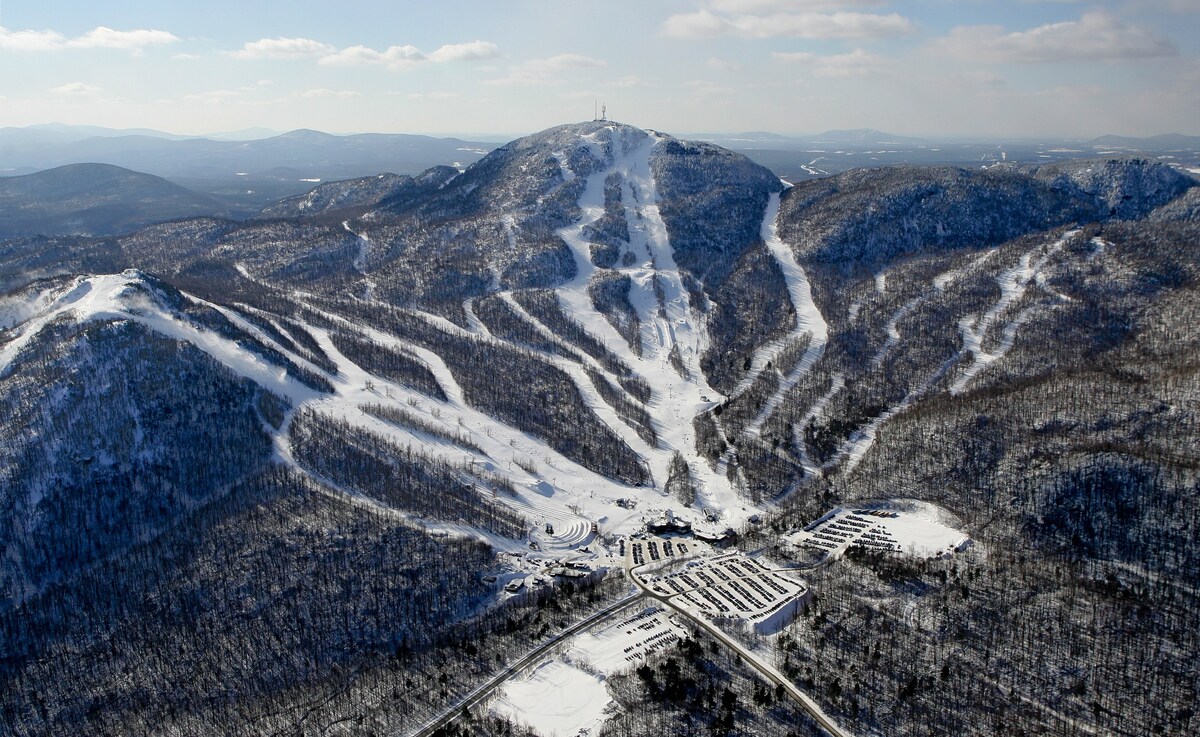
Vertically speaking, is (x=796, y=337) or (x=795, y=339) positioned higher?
(x=796, y=337)

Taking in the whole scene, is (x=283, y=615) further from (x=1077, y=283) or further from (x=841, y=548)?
(x=1077, y=283)

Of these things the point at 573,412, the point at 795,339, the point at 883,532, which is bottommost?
the point at 883,532

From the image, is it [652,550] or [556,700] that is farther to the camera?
[652,550]

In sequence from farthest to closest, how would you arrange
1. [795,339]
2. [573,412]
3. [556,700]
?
[795,339] < [573,412] < [556,700]

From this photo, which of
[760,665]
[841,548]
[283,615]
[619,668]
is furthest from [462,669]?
[841,548]

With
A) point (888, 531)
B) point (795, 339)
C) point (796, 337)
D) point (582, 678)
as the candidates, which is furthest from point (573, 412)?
point (582, 678)

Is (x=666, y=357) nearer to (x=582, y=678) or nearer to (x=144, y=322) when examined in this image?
(x=144, y=322)

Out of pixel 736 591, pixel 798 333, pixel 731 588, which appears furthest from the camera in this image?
pixel 798 333
